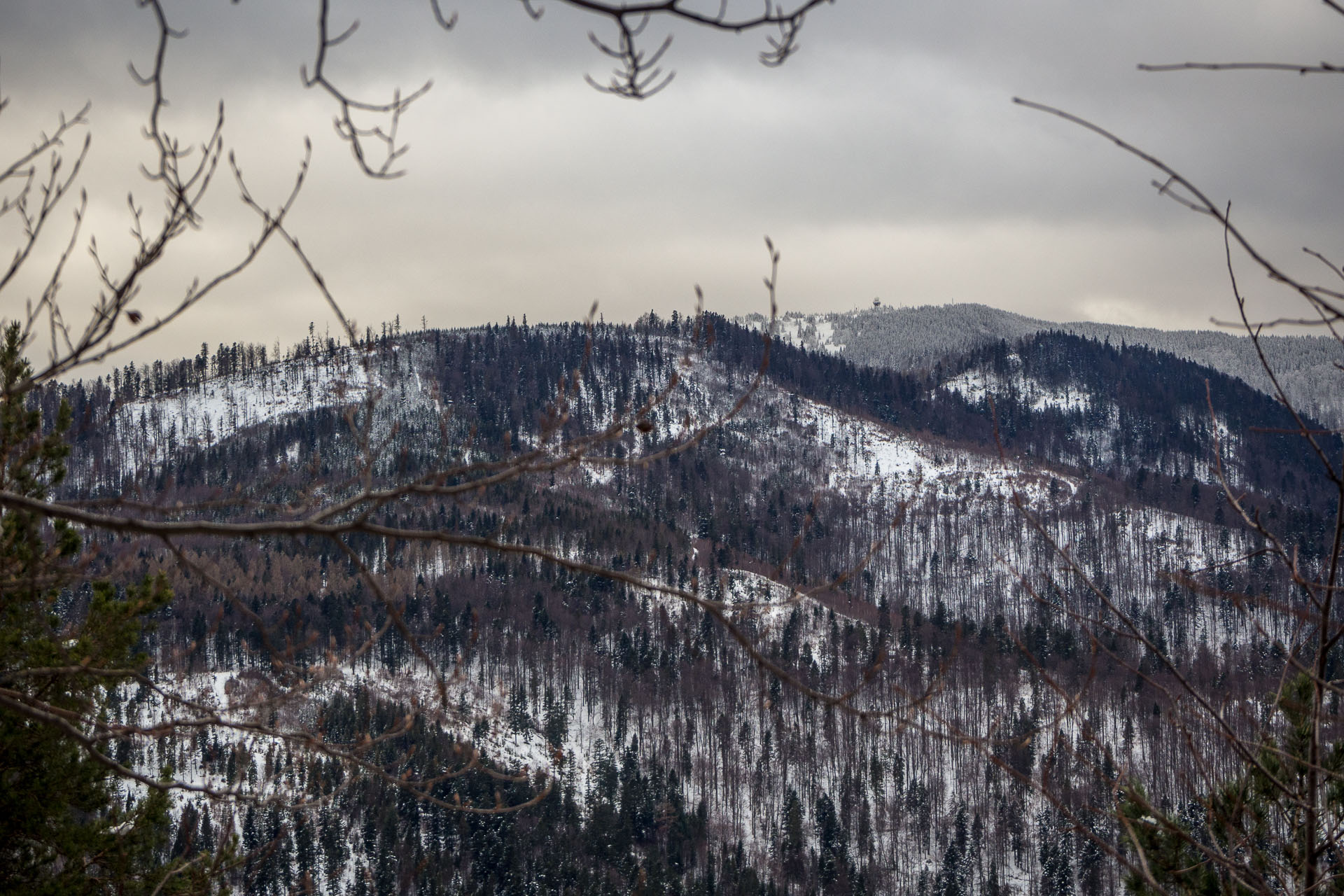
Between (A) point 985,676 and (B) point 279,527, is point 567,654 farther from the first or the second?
(B) point 279,527

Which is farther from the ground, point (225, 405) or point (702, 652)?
point (225, 405)

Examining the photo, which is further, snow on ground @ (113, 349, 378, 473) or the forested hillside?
snow on ground @ (113, 349, 378, 473)

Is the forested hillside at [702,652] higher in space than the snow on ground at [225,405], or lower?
lower

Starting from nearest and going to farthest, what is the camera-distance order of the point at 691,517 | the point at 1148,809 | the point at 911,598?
the point at 1148,809 → the point at 911,598 → the point at 691,517

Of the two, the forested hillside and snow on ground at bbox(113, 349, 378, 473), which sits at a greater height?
snow on ground at bbox(113, 349, 378, 473)

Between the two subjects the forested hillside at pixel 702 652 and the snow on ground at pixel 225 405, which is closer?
the forested hillside at pixel 702 652

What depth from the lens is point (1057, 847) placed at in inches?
3194

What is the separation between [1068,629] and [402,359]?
125 m

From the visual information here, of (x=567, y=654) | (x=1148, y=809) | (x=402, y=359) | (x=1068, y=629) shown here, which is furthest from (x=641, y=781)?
(x=402, y=359)

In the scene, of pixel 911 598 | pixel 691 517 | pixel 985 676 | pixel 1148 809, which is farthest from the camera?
pixel 691 517

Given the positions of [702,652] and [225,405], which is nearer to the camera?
[702,652]

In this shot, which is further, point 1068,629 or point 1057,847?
point 1068,629

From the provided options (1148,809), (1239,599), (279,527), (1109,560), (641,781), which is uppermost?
(279,527)

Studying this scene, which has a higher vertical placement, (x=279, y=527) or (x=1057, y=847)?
(x=279, y=527)
